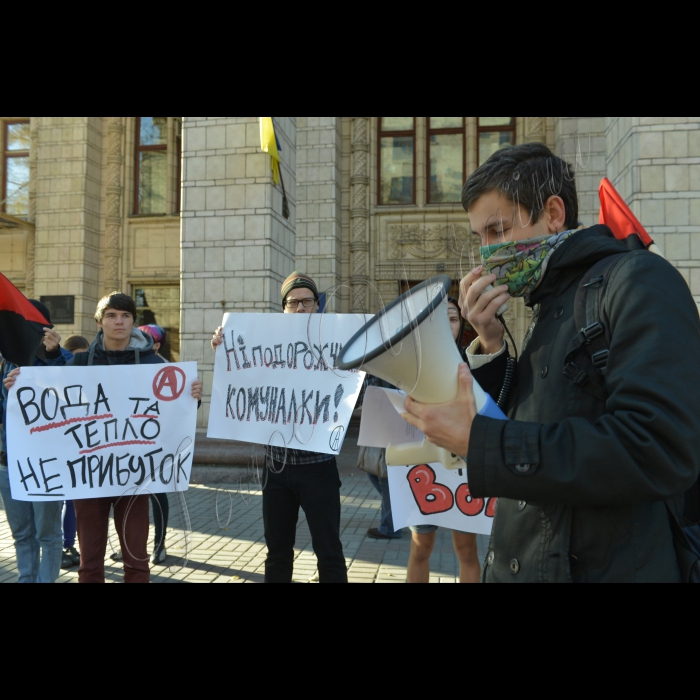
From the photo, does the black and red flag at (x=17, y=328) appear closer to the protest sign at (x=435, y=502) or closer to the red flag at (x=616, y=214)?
the protest sign at (x=435, y=502)

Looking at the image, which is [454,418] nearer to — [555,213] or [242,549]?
[555,213]

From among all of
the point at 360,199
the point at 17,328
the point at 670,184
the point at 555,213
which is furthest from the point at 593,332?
the point at 360,199

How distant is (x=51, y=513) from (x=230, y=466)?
3659 mm

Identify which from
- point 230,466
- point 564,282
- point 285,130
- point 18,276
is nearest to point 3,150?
point 18,276

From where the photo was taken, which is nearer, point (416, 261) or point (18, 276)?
point (416, 261)

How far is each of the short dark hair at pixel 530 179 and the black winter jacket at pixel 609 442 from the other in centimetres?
14

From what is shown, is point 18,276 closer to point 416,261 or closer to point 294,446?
point 416,261

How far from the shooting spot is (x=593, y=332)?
1.17 metres

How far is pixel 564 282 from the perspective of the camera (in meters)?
1.33

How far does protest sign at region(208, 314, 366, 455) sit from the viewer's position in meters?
3.34

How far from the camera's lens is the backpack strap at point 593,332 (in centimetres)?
116

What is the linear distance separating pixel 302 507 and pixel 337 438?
0.42 m

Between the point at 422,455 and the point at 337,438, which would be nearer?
the point at 422,455

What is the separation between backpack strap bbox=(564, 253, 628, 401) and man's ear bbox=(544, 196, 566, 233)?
0.23m
